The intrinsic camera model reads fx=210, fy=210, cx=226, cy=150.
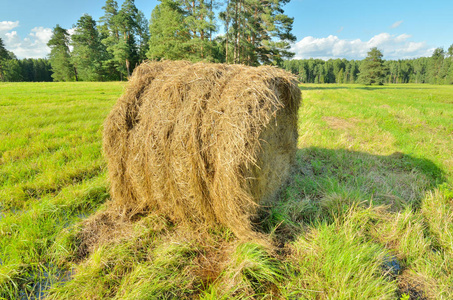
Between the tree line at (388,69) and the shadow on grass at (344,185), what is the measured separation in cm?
5878

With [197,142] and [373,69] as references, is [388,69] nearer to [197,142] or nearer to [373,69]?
[373,69]

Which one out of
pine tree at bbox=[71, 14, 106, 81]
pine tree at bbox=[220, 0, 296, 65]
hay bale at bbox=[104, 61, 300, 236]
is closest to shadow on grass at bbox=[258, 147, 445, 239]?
hay bale at bbox=[104, 61, 300, 236]

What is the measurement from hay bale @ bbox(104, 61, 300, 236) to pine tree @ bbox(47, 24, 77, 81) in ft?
191

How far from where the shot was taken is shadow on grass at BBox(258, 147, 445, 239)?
122 inches

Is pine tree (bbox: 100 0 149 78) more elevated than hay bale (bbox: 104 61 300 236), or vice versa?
pine tree (bbox: 100 0 149 78)

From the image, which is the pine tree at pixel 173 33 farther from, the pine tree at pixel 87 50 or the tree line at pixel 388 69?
the tree line at pixel 388 69

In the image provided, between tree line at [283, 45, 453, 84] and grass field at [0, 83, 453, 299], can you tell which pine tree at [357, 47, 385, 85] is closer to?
tree line at [283, 45, 453, 84]

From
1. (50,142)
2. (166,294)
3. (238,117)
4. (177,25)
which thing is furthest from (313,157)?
(177,25)

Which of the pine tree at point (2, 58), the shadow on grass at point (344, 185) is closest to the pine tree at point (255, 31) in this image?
the shadow on grass at point (344, 185)

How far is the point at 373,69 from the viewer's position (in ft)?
174

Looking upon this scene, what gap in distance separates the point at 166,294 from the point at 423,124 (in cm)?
1003

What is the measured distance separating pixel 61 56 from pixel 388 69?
82.0m

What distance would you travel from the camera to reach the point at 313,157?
5215mm

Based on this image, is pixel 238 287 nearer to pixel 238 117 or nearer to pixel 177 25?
pixel 238 117
